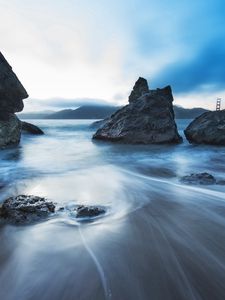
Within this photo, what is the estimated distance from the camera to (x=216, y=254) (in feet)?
9.18

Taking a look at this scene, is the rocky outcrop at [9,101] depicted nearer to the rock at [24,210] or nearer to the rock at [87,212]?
the rock at [24,210]

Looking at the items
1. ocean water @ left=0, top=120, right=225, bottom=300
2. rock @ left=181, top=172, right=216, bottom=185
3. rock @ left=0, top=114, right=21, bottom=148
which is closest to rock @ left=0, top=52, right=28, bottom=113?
rock @ left=0, top=114, right=21, bottom=148

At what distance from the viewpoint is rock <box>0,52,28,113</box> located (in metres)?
13.1

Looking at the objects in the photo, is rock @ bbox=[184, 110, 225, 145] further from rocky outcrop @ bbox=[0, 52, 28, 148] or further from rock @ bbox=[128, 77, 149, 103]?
rock @ bbox=[128, 77, 149, 103]

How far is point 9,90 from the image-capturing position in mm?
13508

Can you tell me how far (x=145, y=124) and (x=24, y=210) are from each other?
1386 centimetres

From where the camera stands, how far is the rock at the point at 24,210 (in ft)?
11.8

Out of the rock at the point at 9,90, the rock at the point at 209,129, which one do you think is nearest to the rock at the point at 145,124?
the rock at the point at 209,129

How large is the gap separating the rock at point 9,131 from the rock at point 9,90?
57 centimetres

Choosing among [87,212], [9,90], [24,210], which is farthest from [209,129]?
[24,210]

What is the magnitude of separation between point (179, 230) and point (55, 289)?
68.3 inches

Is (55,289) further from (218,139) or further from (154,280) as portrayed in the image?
(218,139)

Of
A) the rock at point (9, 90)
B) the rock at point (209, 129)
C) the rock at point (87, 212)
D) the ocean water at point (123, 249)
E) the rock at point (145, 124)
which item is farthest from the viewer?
the rock at point (145, 124)

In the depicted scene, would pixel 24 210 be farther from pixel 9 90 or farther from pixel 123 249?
pixel 9 90
